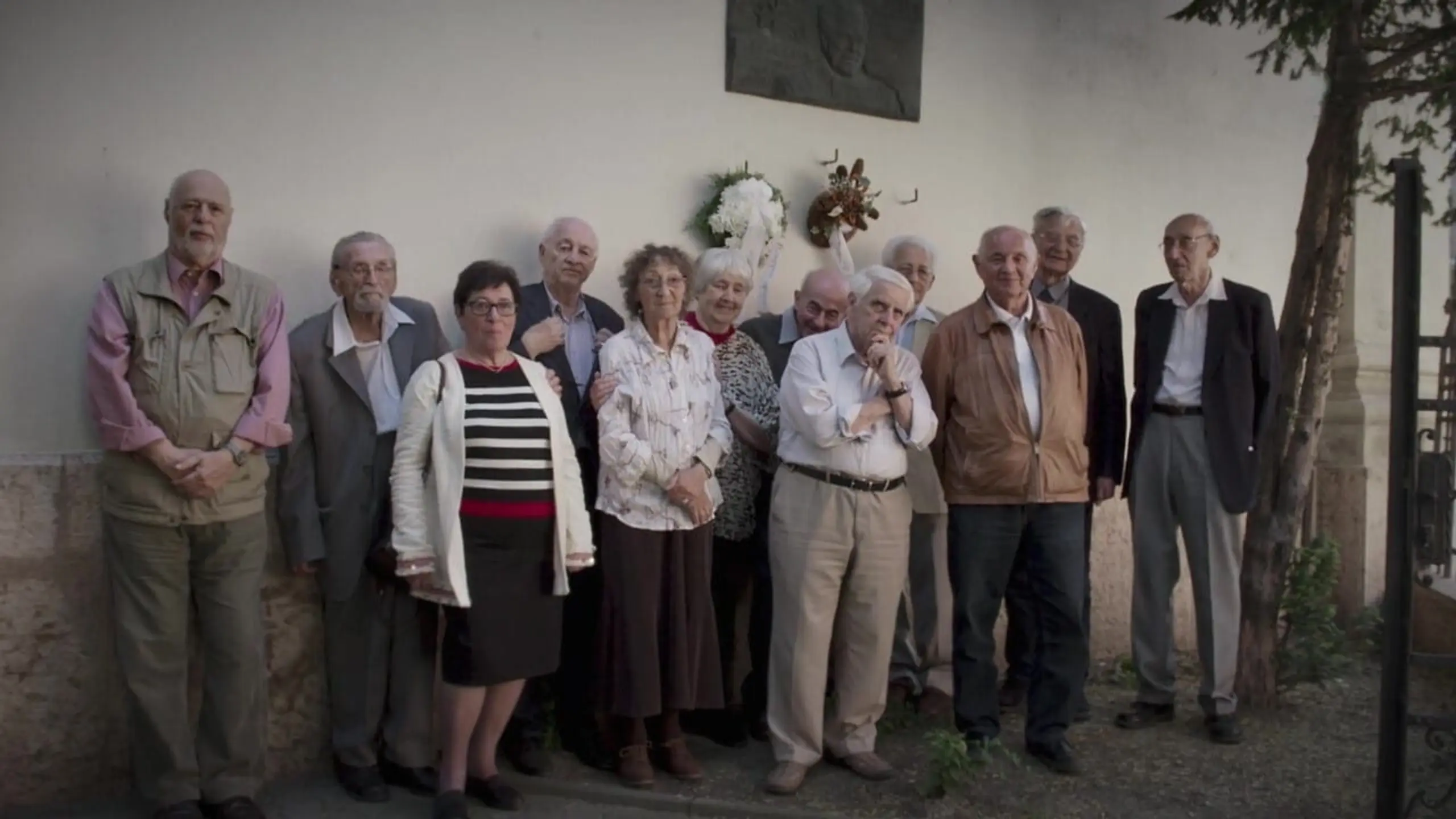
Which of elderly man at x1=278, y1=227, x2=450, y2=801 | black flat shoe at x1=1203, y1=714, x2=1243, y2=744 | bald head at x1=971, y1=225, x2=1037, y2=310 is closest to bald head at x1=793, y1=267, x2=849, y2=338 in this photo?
bald head at x1=971, y1=225, x2=1037, y2=310

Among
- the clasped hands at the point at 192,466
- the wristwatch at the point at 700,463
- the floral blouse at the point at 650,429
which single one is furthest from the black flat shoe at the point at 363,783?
the wristwatch at the point at 700,463

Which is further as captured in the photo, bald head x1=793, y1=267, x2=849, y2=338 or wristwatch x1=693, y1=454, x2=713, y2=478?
bald head x1=793, y1=267, x2=849, y2=338

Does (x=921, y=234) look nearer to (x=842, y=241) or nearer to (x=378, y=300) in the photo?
(x=842, y=241)

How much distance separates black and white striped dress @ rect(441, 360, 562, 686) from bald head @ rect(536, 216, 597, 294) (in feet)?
2.77

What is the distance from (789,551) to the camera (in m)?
4.59

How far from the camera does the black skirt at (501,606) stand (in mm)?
4176

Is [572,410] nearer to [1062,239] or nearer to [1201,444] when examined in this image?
[1062,239]

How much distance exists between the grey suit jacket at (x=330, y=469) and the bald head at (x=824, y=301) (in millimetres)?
1653

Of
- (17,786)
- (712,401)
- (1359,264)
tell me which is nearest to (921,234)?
(712,401)

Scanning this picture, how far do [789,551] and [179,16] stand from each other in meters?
2.96

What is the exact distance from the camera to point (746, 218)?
5.76 metres

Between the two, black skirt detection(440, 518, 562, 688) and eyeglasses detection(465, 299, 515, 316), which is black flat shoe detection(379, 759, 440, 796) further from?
eyeglasses detection(465, 299, 515, 316)

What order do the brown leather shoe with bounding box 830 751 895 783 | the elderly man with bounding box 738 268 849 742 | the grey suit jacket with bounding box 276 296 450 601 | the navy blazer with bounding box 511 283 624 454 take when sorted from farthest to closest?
the elderly man with bounding box 738 268 849 742 → the navy blazer with bounding box 511 283 624 454 → the brown leather shoe with bounding box 830 751 895 783 → the grey suit jacket with bounding box 276 296 450 601

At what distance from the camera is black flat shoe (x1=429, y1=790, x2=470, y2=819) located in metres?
4.25
